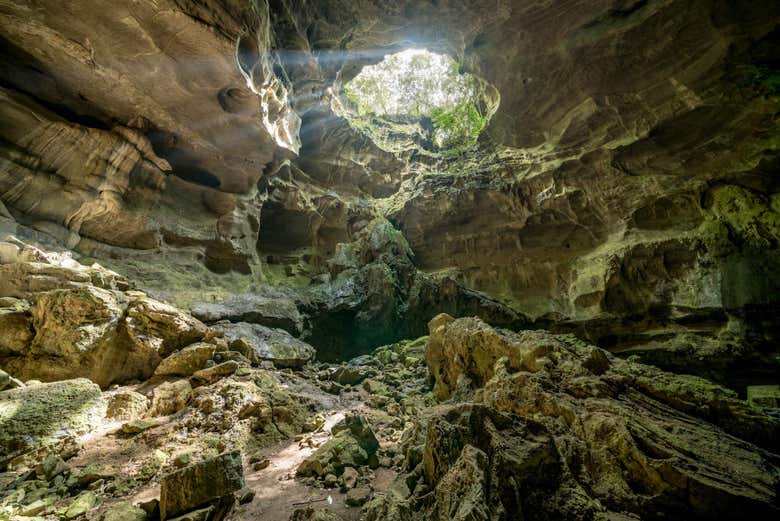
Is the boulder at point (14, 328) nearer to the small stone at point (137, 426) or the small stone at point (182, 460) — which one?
the small stone at point (137, 426)

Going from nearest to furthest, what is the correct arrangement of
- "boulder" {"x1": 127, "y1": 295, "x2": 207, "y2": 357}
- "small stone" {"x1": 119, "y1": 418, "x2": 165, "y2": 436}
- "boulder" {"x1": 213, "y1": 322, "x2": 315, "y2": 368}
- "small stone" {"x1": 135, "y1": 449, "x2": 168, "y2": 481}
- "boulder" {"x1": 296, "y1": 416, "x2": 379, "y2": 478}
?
"small stone" {"x1": 135, "y1": 449, "x2": 168, "y2": 481}, "boulder" {"x1": 296, "y1": 416, "x2": 379, "y2": 478}, "small stone" {"x1": 119, "y1": 418, "x2": 165, "y2": 436}, "boulder" {"x1": 127, "y1": 295, "x2": 207, "y2": 357}, "boulder" {"x1": 213, "y1": 322, "x2": 315, "y2": 368}

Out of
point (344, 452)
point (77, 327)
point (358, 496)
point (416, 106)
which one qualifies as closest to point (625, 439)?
point (358, 496)

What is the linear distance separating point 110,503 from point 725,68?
47.7ft

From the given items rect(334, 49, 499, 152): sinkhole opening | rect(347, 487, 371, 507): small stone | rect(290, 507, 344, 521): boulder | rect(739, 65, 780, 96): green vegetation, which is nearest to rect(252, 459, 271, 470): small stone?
rect(347, 487, 371, 507): small stone

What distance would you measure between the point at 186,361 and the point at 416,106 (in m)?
17.7

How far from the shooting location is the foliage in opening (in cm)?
1568

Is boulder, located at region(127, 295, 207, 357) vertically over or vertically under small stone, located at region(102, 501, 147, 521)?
over

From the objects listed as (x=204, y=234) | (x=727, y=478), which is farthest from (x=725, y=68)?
(x=204, y=234)

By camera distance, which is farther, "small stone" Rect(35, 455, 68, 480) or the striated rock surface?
the striated rock surface

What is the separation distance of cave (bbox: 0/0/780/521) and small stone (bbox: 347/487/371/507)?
20 millimetres

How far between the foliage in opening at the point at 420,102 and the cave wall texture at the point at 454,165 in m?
2.85

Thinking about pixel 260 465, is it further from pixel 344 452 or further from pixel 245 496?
pixel 344 452

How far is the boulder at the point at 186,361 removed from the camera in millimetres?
5453

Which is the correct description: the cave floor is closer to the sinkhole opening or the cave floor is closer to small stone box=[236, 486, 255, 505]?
small stone box=[236, 486, 255, 505]
